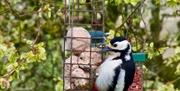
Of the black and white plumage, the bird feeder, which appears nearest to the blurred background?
the bird feeder

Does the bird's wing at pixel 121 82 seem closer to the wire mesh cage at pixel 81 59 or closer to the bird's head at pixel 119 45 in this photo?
the bird's head at pixel 119 45

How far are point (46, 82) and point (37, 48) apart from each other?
4.65ft

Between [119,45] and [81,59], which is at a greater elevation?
[119,45]

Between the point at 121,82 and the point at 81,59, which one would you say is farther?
the point at 81,59

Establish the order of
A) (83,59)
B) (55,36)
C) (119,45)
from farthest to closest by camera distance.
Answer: (55,36) → (83,59) → (119,45)

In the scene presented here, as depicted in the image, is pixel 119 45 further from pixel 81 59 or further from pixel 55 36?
pixel 55 36

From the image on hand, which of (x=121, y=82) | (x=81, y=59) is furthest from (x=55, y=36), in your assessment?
(x=121, y=82)

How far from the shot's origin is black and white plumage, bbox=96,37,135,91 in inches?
129

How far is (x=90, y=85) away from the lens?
3.54 metres

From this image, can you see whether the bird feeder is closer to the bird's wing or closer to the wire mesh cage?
the wire mesh cage

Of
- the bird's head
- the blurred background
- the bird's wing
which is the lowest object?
the blurred background

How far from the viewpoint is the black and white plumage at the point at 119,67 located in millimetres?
3275

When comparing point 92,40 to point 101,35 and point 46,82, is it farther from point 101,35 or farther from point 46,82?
point 46,82

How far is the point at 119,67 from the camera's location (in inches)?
129
